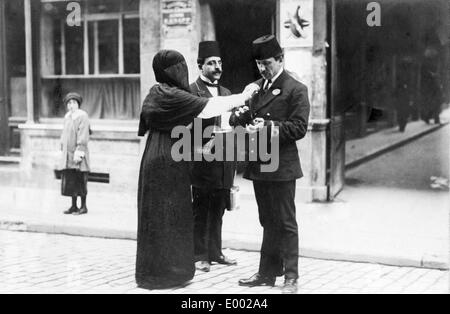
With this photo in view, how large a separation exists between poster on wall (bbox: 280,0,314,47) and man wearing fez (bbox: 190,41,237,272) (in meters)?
3.54

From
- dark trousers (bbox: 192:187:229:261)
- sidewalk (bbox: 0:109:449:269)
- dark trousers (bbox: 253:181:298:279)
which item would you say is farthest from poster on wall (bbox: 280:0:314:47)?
dark trousers (bbox: 253:181:298:279)

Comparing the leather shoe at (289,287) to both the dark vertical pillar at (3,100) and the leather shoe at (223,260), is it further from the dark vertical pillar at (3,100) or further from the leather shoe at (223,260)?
the dark vertical pillar at (3,100)

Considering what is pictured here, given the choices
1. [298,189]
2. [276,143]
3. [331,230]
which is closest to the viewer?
[276,143]

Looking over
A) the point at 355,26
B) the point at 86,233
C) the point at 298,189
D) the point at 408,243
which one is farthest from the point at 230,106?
the point at 355,26

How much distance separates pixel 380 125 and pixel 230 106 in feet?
56.0

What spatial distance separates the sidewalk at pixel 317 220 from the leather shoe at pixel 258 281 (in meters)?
1.43

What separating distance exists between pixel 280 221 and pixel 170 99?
1406 mm

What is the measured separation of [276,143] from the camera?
5.80 meters

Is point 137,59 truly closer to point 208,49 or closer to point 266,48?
point 208,49

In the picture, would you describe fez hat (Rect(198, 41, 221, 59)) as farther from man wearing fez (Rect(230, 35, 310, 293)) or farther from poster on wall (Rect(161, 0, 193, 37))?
poster on wall (Rect(161, 0, 193, 37))

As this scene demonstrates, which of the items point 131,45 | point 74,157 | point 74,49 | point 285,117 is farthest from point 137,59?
point 285,117

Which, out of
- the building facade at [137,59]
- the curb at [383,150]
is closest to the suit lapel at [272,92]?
the building facade at [137,59]

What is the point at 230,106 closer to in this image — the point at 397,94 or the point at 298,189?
the point at 298,189

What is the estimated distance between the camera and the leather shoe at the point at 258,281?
242 inches
